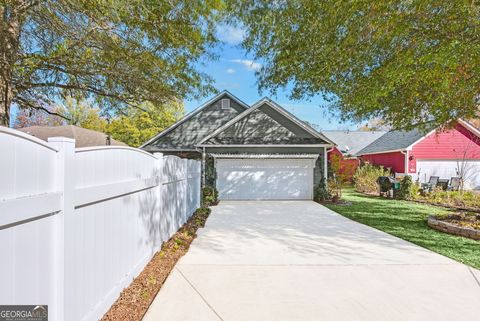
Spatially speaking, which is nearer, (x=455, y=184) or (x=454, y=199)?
(x=454, y=199)

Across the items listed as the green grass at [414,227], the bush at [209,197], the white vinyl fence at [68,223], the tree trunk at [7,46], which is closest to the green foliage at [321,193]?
the green grass at [414,227]

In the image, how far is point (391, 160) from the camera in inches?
862

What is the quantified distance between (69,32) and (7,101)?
179cm

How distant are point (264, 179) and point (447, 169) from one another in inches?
536

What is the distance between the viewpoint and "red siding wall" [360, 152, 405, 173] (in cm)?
2030

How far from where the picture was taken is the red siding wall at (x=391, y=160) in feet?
66.6

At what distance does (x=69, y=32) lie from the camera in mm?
6008

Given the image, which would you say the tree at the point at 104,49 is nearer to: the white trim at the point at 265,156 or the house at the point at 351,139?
the white trim at the point at 265,156

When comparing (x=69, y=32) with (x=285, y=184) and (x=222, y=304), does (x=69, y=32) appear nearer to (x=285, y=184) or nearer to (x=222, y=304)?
(x=222, y=304)

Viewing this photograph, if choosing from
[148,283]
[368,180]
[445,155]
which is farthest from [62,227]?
[445,155]

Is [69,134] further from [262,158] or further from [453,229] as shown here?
[453,229]

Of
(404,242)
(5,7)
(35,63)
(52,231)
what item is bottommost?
(404,242)

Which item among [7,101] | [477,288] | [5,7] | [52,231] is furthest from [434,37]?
[7,101]

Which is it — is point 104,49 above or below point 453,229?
above
